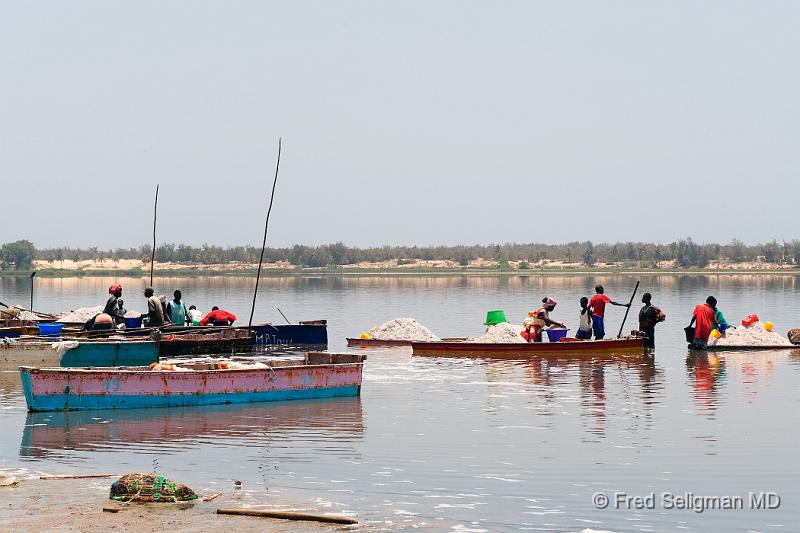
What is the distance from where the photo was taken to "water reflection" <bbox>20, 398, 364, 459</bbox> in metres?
17.9

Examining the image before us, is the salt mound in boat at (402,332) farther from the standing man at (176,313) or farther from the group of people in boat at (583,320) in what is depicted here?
the standing man at (176,313)

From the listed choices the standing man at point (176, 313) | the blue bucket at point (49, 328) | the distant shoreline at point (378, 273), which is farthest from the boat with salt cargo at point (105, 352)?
the distant shoreline at point (378, 273)

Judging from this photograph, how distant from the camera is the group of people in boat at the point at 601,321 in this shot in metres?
31.7

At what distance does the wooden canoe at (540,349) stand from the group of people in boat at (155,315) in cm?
601

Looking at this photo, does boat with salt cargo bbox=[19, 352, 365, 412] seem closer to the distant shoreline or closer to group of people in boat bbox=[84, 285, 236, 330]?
group of people in boat bbox=[84, 285, 236, 330]

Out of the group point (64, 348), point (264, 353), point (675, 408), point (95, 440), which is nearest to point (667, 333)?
point (264, 353)

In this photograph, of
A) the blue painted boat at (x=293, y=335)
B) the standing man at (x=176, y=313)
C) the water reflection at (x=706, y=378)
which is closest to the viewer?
the water reflection at (x=706, y=378)

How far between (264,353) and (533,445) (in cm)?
1450

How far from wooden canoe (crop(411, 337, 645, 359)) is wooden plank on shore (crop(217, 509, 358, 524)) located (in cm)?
1901

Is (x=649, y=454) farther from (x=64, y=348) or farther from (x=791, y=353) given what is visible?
(x=791, y=353)

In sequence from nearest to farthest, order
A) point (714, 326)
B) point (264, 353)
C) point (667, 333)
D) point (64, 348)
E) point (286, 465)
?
1. point (286, 465)
2. point (64, 348)
3. point (264, 353)
4. point (714, 326)
5. point (667, 333)

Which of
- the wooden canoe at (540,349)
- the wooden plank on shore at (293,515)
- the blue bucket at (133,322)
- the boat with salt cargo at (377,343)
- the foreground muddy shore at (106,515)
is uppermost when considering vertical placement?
the blue bucket at (133,322)

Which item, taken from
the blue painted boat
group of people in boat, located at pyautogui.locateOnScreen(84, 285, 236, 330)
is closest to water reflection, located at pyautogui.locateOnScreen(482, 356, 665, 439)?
the blue painted boat

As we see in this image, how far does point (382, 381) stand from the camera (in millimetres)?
26641
